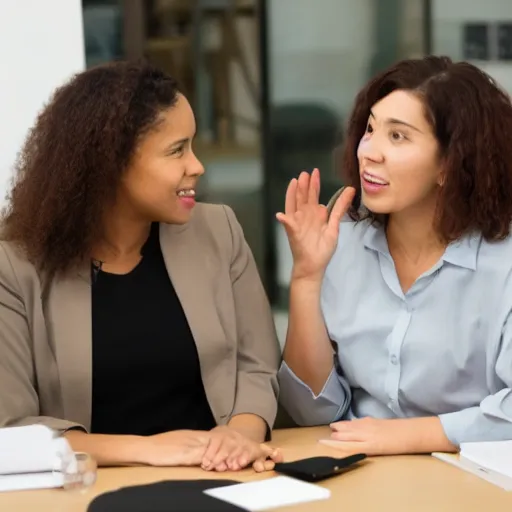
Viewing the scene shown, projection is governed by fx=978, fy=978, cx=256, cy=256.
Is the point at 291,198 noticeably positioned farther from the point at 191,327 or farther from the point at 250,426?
the point at 250,426

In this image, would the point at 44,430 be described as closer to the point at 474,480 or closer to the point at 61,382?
the point at 61,382

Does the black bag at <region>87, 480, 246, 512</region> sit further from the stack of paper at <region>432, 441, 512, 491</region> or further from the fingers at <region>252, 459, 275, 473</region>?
the stack of paper at <region>432, 441, 512, 491</region>

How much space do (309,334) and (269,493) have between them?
23.5 inches

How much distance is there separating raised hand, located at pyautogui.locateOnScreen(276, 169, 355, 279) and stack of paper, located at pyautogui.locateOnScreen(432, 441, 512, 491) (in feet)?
1.52

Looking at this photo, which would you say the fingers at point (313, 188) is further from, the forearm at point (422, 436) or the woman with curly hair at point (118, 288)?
the forearm at point (422, 436)

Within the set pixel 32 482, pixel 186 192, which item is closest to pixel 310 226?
pixel 186 192

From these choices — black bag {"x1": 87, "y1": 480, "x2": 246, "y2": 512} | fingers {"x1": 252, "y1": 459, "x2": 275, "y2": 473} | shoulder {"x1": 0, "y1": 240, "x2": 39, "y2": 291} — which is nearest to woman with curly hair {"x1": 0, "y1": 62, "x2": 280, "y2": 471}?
shoulder {"x1": 0, "y1": 240, "x2": 39, "y2": 291}

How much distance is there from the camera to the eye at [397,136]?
6.37 ft

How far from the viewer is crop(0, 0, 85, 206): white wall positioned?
2350mm

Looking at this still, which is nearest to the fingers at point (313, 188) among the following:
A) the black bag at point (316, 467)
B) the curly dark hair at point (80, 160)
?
the curly dark hair at point (80, 160)

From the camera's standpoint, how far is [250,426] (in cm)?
196

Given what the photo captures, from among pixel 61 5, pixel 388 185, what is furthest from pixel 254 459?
pixel 61 5

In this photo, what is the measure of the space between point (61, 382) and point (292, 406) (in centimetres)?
50

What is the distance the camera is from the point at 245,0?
3.18m
